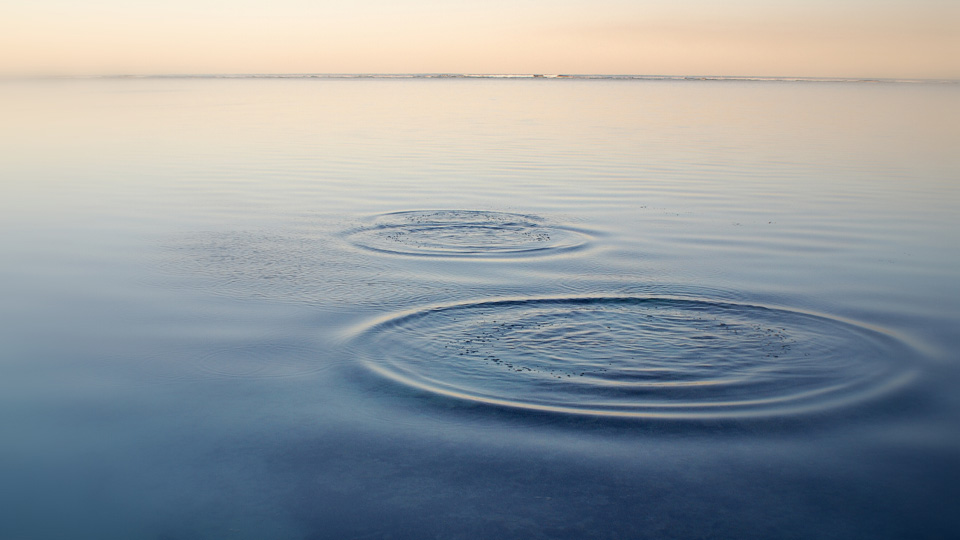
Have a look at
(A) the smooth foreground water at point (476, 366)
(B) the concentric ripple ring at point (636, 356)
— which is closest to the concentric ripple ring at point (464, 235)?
(A) the smooth foreground water at point (476, 366)

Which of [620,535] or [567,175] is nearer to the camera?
[620,535]

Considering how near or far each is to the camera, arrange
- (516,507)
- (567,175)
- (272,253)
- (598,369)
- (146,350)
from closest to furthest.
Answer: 1. (516,507)
2. (598,369)
3. (146,350)
4. (272,253)
5. (567,175)

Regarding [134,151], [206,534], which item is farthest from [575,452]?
[134,151]

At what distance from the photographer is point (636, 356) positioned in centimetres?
968

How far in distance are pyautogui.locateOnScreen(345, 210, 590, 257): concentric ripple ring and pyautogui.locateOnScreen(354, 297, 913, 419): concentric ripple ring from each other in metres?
3.72

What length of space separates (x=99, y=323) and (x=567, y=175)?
17340 millimetres

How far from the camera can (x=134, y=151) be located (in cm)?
3216

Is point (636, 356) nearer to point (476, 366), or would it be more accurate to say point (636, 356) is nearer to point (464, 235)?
point (476, 366)

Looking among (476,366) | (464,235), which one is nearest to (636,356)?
(476,366)

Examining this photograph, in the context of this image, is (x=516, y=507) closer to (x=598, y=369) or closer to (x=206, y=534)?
(x=206, y=534)

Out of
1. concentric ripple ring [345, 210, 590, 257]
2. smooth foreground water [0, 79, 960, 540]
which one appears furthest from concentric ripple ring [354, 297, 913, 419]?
concentric ripple ring [345, 210, 590, 257]

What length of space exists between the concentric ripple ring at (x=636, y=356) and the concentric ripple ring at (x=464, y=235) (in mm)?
3723

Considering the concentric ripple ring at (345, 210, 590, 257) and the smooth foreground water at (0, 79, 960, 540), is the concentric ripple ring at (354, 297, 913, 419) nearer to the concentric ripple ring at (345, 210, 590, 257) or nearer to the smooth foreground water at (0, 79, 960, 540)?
the smooth foreground water at (0, 79, 960, 540)

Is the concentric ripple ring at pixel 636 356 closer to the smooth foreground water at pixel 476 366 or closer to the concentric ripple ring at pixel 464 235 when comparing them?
the smooth foreground water at pixel 476 366
